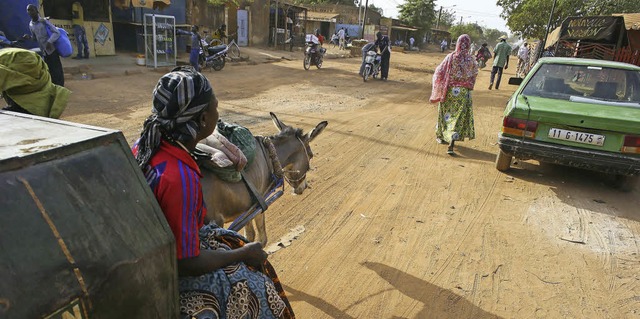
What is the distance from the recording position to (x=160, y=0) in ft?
50.5

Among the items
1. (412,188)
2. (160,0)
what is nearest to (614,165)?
(412,188)

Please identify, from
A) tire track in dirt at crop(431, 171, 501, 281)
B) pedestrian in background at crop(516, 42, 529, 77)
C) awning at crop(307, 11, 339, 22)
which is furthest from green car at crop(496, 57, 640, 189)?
awning at crop(307, 11, 339, 22)

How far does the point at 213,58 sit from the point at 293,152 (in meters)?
12.6

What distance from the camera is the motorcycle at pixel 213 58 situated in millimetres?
15148

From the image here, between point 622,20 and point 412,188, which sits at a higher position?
point 622,20

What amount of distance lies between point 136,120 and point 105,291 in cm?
705

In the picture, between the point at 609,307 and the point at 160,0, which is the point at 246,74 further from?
the point at 609,307

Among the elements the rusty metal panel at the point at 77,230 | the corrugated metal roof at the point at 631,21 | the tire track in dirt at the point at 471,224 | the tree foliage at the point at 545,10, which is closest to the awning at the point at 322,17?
the tree foliage at the point at 545,10

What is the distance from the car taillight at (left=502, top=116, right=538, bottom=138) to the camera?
18.1 feet

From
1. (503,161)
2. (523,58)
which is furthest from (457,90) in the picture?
(523,58)

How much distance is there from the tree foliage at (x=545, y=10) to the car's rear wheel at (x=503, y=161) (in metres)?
22.1

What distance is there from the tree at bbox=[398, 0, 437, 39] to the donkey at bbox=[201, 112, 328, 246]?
4851 centimetres

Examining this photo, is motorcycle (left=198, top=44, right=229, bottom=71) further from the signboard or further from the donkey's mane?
the donkey's mane

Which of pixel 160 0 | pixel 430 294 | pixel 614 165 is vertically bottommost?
pixel 430 294
